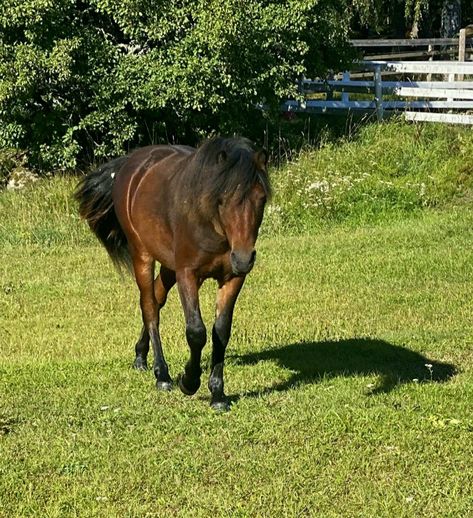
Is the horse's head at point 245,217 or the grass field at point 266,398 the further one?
the horse's head at point 245,217

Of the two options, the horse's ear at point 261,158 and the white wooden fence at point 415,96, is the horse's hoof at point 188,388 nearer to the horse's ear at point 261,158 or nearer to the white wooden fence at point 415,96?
the horse's ear at point 261,158

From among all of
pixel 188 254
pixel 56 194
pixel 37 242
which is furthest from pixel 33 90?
pixel 188 254

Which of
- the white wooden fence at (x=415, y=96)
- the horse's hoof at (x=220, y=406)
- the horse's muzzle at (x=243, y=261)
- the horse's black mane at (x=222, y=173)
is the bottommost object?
the white wooden fence at (x=415, y=96)

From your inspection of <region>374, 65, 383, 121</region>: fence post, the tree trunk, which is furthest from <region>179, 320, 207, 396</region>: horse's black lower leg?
the tree trunk

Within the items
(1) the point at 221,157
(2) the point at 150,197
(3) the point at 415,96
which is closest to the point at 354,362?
(2) the point at 150,197

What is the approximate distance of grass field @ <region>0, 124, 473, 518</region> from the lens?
583cm

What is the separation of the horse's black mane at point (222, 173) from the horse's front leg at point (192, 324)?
61 cm

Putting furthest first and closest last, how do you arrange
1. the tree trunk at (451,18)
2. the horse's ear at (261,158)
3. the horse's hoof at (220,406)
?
the tree trunk at (451,18)
the horse's hoof at (220,406)
the horse's ear at (261,158)

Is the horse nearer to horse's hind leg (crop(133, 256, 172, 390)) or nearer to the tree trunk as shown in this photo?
horse's hind leg (crop(133, 256, 172, 390))

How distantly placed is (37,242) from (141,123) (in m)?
6.16

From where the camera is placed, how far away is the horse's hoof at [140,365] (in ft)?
30.0

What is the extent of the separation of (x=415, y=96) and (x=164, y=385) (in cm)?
1811

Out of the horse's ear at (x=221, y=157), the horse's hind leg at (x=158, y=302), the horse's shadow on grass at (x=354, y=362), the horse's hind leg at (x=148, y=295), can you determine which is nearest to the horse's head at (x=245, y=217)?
Answer: the horse's ear at (x=221, y=157)

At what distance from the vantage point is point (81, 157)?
22594 mm
